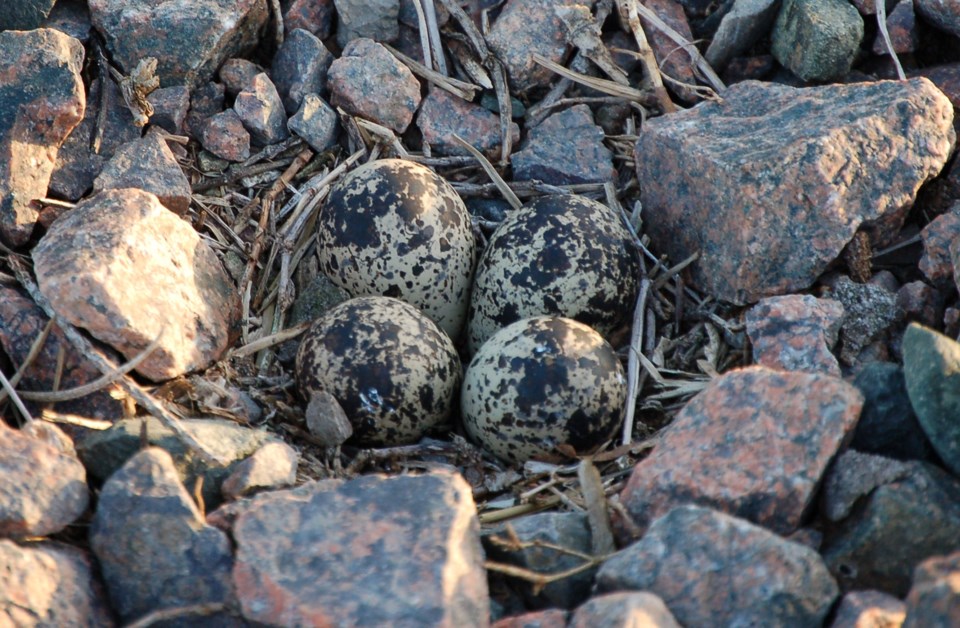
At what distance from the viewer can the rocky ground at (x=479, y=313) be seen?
2.32 meters

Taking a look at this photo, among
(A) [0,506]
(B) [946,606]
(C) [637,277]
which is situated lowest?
(C) [637,277]

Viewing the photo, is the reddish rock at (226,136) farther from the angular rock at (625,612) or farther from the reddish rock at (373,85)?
the angular rock at (625,612)

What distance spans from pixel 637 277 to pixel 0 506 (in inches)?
94.7

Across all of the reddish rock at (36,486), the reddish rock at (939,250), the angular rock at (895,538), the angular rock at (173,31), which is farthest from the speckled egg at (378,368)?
the reddish rock at (939,250)

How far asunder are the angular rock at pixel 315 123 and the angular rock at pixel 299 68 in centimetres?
6

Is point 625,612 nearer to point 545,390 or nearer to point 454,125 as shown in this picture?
point 545,390

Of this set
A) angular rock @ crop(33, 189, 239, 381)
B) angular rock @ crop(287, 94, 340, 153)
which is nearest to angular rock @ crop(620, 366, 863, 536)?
angular rock @ crop(33, 189, 239, 381)

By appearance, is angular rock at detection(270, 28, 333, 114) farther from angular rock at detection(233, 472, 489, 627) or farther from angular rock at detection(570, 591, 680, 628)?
angular rock at detection(570, 591, 680, 628)

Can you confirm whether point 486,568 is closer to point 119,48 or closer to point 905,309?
point 905,309

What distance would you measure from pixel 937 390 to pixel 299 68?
298 cm

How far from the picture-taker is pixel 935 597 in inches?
73.5

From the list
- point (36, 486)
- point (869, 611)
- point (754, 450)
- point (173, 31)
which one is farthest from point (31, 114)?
point (869, 611)

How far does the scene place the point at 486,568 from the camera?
2.45 meters

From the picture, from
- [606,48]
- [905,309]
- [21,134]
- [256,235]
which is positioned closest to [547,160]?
[606,48]
